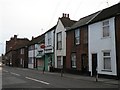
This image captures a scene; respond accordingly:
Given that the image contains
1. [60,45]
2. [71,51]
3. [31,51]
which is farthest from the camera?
[31,51]

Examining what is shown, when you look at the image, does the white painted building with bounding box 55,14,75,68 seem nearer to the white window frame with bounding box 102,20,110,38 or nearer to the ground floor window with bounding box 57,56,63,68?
the ground floor window with bounding box 57,56,63,68

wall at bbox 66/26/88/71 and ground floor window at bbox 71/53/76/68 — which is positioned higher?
wall at bbox 66/26/88/71

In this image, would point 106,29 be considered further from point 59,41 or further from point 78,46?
point 59,41

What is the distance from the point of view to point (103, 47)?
23203mm

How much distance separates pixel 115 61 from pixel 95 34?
4.62m

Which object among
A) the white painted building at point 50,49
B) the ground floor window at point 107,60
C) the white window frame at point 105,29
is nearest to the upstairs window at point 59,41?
the white painted building at point 50,49

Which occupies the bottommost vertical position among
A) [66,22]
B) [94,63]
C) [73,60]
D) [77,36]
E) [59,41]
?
[94,63]

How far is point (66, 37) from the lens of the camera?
1276 inches

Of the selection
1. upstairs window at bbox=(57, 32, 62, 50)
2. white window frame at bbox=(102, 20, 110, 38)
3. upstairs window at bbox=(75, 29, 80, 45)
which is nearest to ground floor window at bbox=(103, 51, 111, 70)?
white window frame at bbox=(102, 20, 110, 38)

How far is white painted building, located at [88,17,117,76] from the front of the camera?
21.8 metres

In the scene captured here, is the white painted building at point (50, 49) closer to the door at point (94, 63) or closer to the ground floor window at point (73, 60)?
the ground floor window at point (73, 60)

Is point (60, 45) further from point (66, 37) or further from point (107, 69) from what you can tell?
point (107, 69)

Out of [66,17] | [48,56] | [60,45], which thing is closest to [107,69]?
[60,45]

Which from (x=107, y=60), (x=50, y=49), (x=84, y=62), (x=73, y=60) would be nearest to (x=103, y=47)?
(x=107, y=60)
